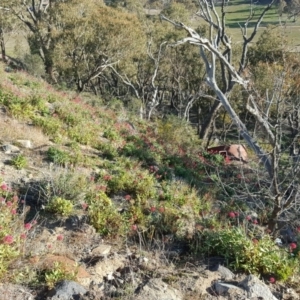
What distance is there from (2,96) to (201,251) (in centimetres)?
770

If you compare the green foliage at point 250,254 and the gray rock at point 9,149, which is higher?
the gray rock at point 9,149

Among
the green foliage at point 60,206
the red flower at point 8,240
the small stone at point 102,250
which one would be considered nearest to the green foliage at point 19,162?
the green foliage at point 60,206

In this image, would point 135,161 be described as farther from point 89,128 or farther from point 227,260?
point 227,260

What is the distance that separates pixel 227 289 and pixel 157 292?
34.8 inches

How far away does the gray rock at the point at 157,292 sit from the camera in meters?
4.30

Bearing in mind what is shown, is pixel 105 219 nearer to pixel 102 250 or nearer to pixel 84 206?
pixel 84 206

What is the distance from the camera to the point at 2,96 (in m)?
10.7

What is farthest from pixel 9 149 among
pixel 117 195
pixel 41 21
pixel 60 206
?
pixel 41 21

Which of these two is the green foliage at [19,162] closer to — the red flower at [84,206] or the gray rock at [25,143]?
the gray rock at [25,143]

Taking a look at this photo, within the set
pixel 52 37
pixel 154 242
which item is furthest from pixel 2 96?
pixel 52 37

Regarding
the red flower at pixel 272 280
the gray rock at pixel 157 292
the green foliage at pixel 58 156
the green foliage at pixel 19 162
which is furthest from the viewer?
the green foliage at pixel 58 156

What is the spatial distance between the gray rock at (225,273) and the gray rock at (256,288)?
0.20 meters

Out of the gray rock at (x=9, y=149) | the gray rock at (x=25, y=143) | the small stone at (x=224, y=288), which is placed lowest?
the small stone at (x=224, y=288)

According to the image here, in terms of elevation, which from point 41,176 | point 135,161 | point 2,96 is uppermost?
point 2,96
